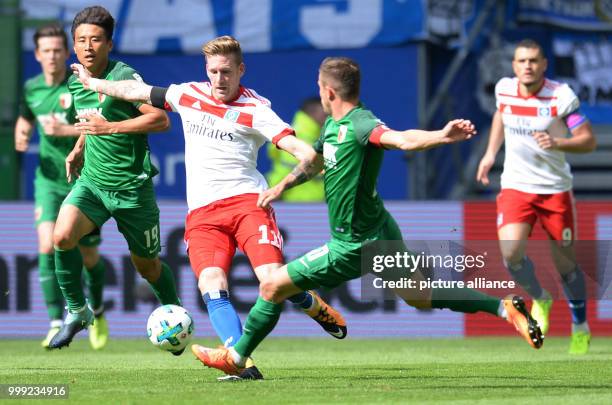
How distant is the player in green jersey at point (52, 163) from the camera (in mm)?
12812

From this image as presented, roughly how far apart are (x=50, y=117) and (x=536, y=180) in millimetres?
4729

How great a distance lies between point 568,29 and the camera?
18.7m

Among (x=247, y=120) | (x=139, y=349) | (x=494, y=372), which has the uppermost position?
(x=247, y=120)

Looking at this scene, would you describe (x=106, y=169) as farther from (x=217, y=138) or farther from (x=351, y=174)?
(x=351, y=174)

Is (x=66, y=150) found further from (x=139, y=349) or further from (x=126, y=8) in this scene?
(x=126, y=8)

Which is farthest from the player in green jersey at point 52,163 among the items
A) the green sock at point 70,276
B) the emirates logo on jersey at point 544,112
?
the emirates logo on jersey at point 544,112

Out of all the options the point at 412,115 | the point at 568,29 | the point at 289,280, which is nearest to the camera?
the point at 289,280

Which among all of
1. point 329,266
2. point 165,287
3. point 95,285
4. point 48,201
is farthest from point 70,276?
point 329,266

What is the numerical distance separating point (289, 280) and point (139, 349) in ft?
15.8

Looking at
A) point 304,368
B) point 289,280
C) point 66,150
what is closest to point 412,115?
point 66,150

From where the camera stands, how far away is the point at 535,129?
12.2 m

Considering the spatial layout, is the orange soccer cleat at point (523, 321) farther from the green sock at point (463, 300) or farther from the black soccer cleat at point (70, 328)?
the black soccer cleat at point (70, 328)

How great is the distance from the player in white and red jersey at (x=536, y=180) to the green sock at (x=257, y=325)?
3.81m

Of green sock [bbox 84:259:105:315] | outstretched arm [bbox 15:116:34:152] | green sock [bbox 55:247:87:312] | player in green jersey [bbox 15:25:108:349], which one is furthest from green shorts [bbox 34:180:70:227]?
green sock [bbox 55:247:87:312]
